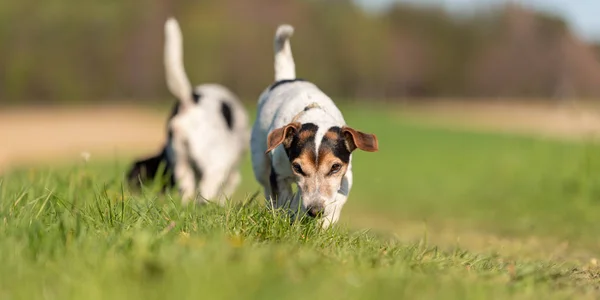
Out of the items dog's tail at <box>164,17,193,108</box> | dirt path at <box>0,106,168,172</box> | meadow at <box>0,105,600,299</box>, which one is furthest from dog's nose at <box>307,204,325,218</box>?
dirt path at <box>0,106,168,172</box>

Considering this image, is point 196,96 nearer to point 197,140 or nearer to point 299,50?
point 197,140

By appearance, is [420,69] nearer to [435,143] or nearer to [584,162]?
[435,143]

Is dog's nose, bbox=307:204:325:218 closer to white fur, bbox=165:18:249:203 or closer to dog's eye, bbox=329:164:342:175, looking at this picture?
dog's eye, bbox=329:164:342:175

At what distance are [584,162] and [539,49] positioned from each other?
57871 millimetres

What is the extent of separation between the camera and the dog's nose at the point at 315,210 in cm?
508

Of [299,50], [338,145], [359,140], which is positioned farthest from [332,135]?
[299,50]

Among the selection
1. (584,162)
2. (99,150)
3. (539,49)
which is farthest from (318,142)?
(539,49)

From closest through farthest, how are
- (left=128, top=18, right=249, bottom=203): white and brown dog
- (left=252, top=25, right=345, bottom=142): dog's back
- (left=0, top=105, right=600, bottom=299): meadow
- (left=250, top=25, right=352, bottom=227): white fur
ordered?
(left=0, top=105, right=600, bottom=299): meadow, (left=250, top=25, right=352, bottom=227): white fur, (left=252, top=25, right=345, bottom=142): dog's back, (left=128, top=18, right=249, bottom=203): white and brown dog

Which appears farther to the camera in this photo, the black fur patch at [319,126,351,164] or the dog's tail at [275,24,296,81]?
the dog's tail at [275,24,296,81]

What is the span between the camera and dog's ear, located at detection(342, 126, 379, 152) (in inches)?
212

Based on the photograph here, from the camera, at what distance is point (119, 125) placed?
135 feet

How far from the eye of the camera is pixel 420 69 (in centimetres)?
7281

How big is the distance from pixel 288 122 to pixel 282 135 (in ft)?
2.12

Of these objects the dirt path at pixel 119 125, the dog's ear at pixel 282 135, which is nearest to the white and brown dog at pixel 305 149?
the dog's ear at pixel 282 135
